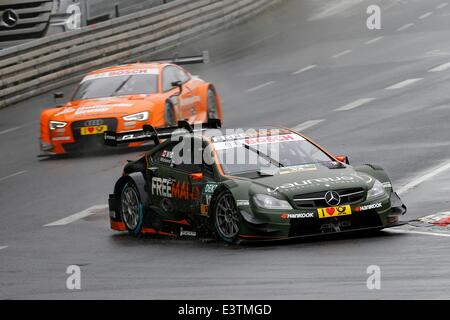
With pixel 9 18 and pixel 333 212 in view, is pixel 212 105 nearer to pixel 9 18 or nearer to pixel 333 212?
pixel 9 18

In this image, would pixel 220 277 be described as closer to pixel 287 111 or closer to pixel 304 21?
pixel 287 111

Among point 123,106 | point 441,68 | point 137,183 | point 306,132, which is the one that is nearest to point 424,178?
point 137,183

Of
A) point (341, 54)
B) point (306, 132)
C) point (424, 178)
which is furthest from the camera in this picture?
point (341, 54)

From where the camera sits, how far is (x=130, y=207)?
15680mm

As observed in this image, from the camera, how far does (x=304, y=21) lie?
1576 inches

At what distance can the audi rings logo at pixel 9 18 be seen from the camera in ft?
110

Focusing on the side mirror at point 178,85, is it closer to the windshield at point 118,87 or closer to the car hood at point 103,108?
the windshield at point 118,87

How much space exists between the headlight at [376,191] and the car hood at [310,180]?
5cm

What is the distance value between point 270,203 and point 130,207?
109 inches

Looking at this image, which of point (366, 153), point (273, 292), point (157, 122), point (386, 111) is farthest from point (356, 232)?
point (386, 111)

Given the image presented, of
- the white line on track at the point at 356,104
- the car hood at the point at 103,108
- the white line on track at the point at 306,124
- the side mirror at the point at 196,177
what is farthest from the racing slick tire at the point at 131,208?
the white line on track at the point at 356,104

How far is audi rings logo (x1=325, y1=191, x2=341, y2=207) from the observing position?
13.4m

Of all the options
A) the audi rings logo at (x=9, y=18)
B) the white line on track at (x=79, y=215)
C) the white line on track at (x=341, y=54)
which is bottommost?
the white line on track at (x=79, y=215)

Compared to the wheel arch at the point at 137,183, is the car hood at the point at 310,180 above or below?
above
